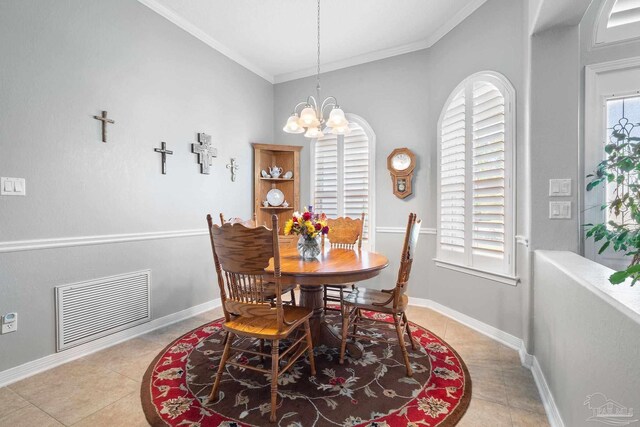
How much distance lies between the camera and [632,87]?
89.6 inches

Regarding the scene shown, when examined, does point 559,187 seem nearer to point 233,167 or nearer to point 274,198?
point 274,198

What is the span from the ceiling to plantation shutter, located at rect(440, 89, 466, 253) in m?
0.90

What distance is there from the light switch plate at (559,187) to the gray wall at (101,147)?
A: 331cm

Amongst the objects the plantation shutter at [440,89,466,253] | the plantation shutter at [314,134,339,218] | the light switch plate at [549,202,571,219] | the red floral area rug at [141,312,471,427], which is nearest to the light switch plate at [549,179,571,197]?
the light switch plate at [549,202,571,219]

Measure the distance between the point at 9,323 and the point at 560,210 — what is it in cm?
387

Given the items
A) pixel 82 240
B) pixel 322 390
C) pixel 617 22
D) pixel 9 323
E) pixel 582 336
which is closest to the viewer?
pixel 582 336

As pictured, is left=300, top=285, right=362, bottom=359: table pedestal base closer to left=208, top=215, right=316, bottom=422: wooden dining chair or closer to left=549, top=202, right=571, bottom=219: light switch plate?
left=208, top=215, right=316, bottom=422: wooden dining chair

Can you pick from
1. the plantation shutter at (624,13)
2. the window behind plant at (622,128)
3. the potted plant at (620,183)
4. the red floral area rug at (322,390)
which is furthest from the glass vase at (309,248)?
the plantation shutter at (624,13)

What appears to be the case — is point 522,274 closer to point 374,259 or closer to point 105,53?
point 374,259

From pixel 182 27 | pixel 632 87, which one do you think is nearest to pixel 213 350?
pixel 182 27

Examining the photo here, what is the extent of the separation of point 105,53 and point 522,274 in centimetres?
394

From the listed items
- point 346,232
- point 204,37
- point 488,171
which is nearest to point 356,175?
point 346,232

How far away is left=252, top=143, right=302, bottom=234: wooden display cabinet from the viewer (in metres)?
4.20

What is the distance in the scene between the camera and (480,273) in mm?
2854
